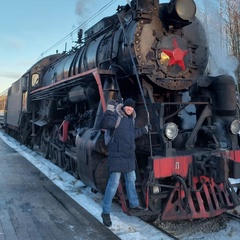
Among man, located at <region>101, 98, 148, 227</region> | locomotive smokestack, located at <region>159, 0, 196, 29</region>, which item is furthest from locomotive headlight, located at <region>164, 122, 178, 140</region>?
locomotive smokestack, located at <region>159, 0, 196, 29</region>

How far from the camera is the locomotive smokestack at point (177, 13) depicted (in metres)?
4.85

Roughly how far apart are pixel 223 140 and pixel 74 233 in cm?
263

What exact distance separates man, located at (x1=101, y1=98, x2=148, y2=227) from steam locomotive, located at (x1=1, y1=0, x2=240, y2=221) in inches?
7.8

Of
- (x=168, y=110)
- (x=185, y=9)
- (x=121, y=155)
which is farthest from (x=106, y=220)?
(x=185, y=9)

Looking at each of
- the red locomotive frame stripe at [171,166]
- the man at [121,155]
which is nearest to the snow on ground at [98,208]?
the man at [121,155]

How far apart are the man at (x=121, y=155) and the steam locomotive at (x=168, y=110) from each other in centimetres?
20

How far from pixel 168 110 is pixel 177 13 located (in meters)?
1.54

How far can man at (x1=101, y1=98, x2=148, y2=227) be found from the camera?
4070 millimetres

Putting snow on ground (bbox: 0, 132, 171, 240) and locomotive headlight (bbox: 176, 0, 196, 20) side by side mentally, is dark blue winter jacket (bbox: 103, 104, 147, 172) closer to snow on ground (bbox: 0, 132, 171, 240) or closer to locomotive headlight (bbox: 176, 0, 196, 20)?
snow on ground (bbox: 0, 132, 171, 240)

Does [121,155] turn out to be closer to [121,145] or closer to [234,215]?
[121,145]

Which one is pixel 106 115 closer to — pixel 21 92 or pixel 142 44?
pixel 142 44

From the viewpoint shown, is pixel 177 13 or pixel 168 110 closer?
pixel 177 13

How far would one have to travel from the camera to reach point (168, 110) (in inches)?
211

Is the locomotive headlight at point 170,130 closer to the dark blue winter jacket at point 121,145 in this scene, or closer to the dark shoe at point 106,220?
the dark blue winter jacket at point 121,145
